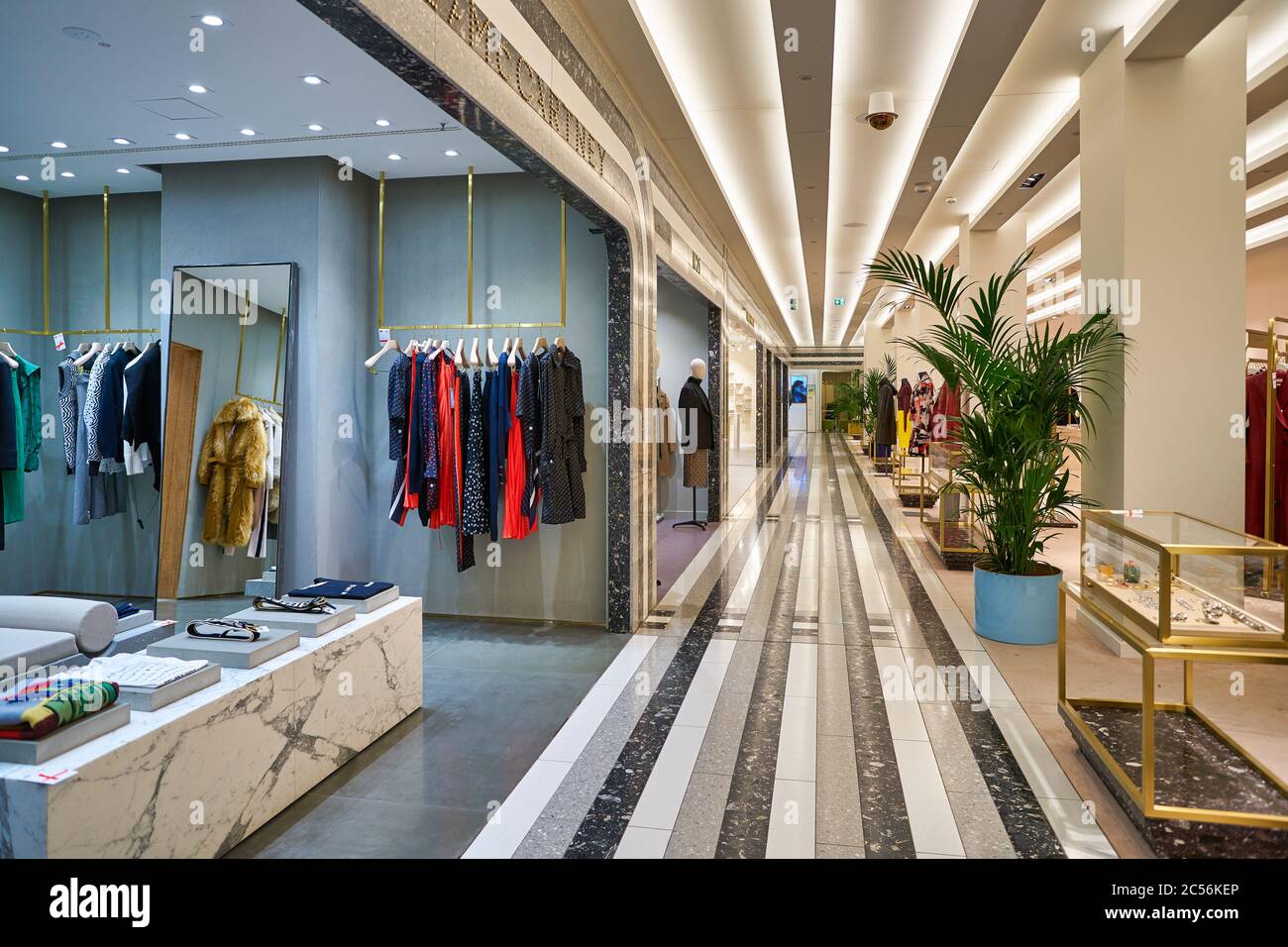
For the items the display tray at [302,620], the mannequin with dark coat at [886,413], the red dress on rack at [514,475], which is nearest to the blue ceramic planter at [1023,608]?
the red dress on rack at [514,475]

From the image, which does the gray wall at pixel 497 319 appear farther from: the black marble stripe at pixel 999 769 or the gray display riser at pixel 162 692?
the gray display riser at pixel 162 692

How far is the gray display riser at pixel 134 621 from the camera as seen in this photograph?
10.4ft

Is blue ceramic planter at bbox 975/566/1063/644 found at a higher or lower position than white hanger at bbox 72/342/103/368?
lower

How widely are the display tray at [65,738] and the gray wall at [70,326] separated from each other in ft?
9.69

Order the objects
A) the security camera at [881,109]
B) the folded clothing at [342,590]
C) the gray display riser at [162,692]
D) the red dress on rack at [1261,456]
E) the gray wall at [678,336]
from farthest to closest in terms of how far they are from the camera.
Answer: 1. the gray wall at [678,336]
2. the security camera at [881,109]
3. the red dress on rack at [1261,456]
4. the folded clothing at [342,590]
5. the gray display riser at [162,692]

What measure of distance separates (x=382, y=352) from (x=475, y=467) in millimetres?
885

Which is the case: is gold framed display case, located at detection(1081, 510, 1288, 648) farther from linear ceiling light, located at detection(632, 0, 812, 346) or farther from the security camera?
the security camera

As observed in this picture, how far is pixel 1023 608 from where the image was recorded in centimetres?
434

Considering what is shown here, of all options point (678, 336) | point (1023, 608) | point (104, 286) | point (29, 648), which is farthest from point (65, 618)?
point (678, 336)

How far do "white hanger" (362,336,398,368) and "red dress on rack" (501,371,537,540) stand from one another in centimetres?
79

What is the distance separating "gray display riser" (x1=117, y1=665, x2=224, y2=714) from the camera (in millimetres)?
2156

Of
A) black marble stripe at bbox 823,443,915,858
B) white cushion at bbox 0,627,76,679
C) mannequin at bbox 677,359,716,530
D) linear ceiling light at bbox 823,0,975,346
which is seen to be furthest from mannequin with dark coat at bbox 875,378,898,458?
white cushion at bbox 0,627,76,679

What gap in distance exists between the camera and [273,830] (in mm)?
2459
